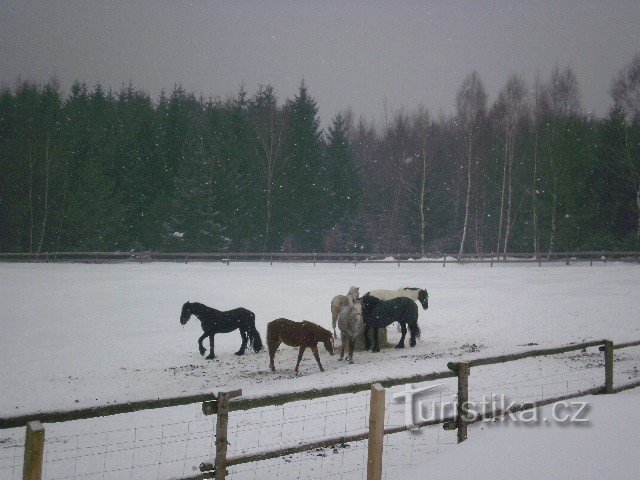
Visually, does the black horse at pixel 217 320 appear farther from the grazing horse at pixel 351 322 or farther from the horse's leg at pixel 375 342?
the horse's leg at pixel 375 342

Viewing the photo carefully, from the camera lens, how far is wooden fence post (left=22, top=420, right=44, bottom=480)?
3.31 m

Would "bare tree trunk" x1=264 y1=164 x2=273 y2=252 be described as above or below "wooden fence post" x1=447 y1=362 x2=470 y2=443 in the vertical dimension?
above

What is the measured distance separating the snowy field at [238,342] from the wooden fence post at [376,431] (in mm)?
1161

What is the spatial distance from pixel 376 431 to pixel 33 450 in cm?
Result: 265

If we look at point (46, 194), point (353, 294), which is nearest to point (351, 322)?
point (353, 294)

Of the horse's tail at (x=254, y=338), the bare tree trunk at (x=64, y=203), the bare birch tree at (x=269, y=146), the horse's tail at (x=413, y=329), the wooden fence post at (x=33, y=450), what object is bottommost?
the horse's tail at (x=254, y=338)

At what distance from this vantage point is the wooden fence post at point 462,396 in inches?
219

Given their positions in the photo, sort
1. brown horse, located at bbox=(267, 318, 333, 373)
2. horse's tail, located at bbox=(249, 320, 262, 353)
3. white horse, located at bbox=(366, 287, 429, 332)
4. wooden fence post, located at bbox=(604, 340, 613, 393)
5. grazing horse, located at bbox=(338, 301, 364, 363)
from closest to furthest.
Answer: wooden fence post, located at bbox=(604, 340, 613, 393), brown horse, located at bbox=(267, 318, 333, 373), grazing horse, located at bbox=(338, 301, 364, 363), horse's tail, located at bbox=(249, 320, 262, 353), white horse, located at bbox=(366, 287, 429, 332)

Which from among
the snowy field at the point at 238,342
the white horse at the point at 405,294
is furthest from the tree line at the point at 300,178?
the white horse at the point at 405,294

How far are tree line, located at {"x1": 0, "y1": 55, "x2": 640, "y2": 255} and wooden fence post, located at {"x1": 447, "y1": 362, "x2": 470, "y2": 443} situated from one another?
32.2m

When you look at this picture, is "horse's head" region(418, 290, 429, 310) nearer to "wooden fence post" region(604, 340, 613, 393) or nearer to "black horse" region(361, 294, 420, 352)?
"black horse" region(361, 294, 420, 352)

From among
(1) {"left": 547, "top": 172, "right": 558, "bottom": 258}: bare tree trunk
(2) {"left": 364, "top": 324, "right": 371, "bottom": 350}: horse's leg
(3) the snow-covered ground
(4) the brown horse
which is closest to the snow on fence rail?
(3) the snow-covered ground

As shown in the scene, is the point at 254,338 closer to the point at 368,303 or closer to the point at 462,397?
the point at 368,303

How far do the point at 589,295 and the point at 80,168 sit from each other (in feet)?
117
